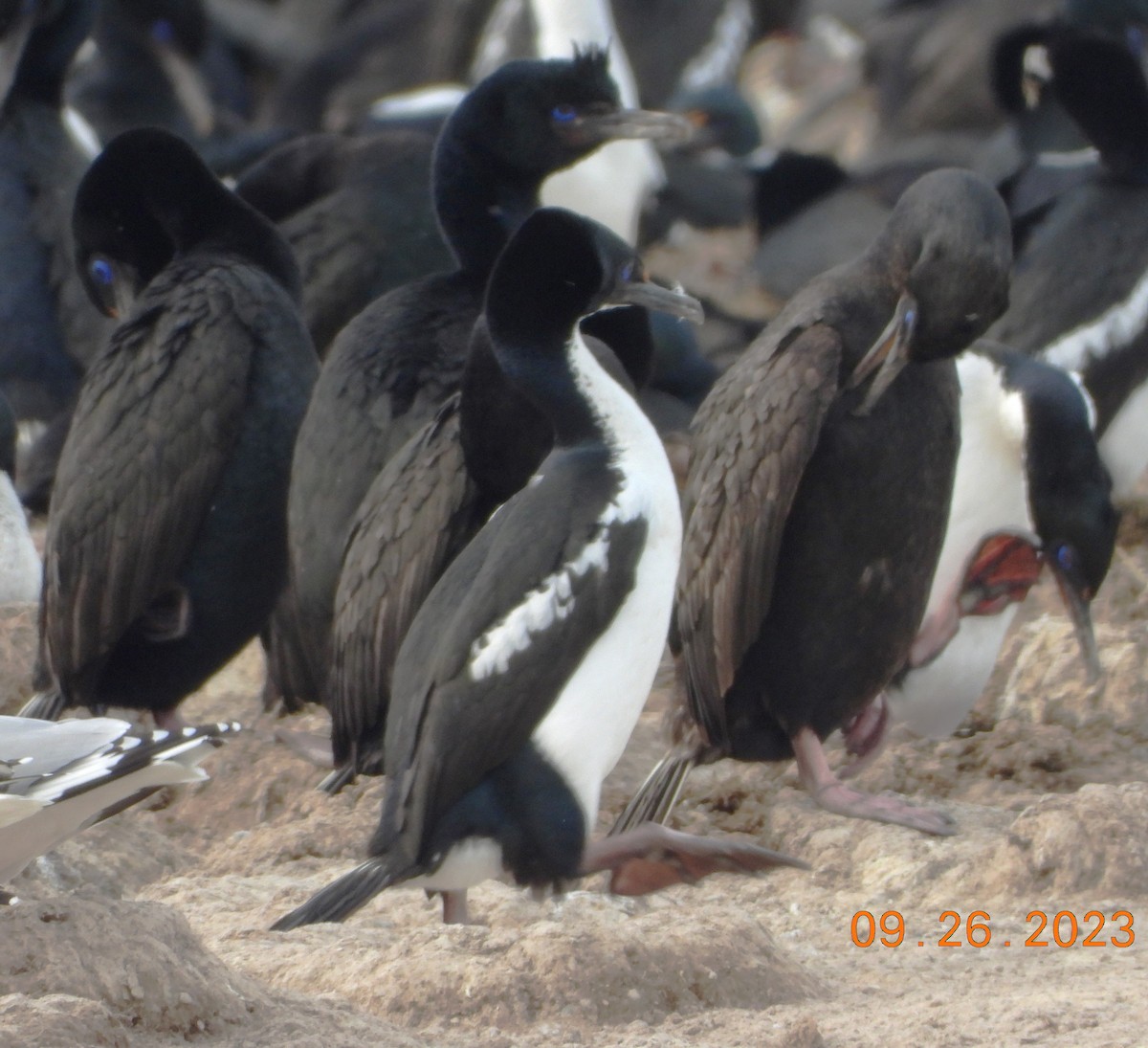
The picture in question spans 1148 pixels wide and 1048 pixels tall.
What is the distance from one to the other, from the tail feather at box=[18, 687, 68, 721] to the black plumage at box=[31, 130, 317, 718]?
17mm

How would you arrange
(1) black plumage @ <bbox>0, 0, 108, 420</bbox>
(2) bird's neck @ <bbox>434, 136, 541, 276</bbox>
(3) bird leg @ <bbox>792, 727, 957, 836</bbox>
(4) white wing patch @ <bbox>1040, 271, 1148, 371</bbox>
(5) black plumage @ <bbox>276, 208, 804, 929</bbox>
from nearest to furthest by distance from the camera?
1. (5) black plumage @ <bbox>276, 208, 804, 929</bbox>
2. (3) bird leg @ <bbox>792, 727, 957, 836</bbox>
3. (2) bird's neck @ <bbox>434, 136, 541, 276</bbox>
4. (4) white wing patch @ <bbox>1040, 271, 1148, 371</bbox>
5. (1) black plumage @ <bbox>0, 0, 108, 420</bbox>

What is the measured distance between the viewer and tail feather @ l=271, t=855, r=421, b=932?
4.12 m

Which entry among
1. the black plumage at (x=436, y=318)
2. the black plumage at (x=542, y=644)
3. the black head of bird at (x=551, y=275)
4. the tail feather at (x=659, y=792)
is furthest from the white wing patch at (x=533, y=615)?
the black plumage at (x=436, y=318)

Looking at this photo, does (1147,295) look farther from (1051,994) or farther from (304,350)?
(1051,994)

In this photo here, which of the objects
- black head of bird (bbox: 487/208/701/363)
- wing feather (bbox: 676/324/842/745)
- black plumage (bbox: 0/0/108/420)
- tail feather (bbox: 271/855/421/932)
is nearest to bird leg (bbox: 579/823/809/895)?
tail feather (bbox: 271/855/421/932)

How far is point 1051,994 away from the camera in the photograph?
12.9 ft

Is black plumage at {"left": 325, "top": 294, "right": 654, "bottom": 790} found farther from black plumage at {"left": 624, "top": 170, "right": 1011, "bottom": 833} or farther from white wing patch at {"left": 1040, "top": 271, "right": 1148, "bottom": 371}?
white wing patch at {"left": 1040, "top": 271, "right": 1148, "bottom": 371}

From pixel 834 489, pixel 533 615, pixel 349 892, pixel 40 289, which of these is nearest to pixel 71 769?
pixel 349 892

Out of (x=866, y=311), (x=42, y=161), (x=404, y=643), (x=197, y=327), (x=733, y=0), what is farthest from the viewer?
(x=733, y=0)

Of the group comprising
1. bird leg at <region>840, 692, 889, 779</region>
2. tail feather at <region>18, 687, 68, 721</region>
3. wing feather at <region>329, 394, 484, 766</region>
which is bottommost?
bird leg at <region>840, 692, 889, 779</region>

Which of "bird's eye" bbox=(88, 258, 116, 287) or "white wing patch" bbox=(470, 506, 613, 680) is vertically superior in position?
"bird's eye" bbox=(88, 258, 116, 287)

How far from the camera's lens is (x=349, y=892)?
13.6 ft

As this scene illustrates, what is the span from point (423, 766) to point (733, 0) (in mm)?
13745

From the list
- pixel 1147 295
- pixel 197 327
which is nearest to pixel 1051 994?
pixel 197 327
